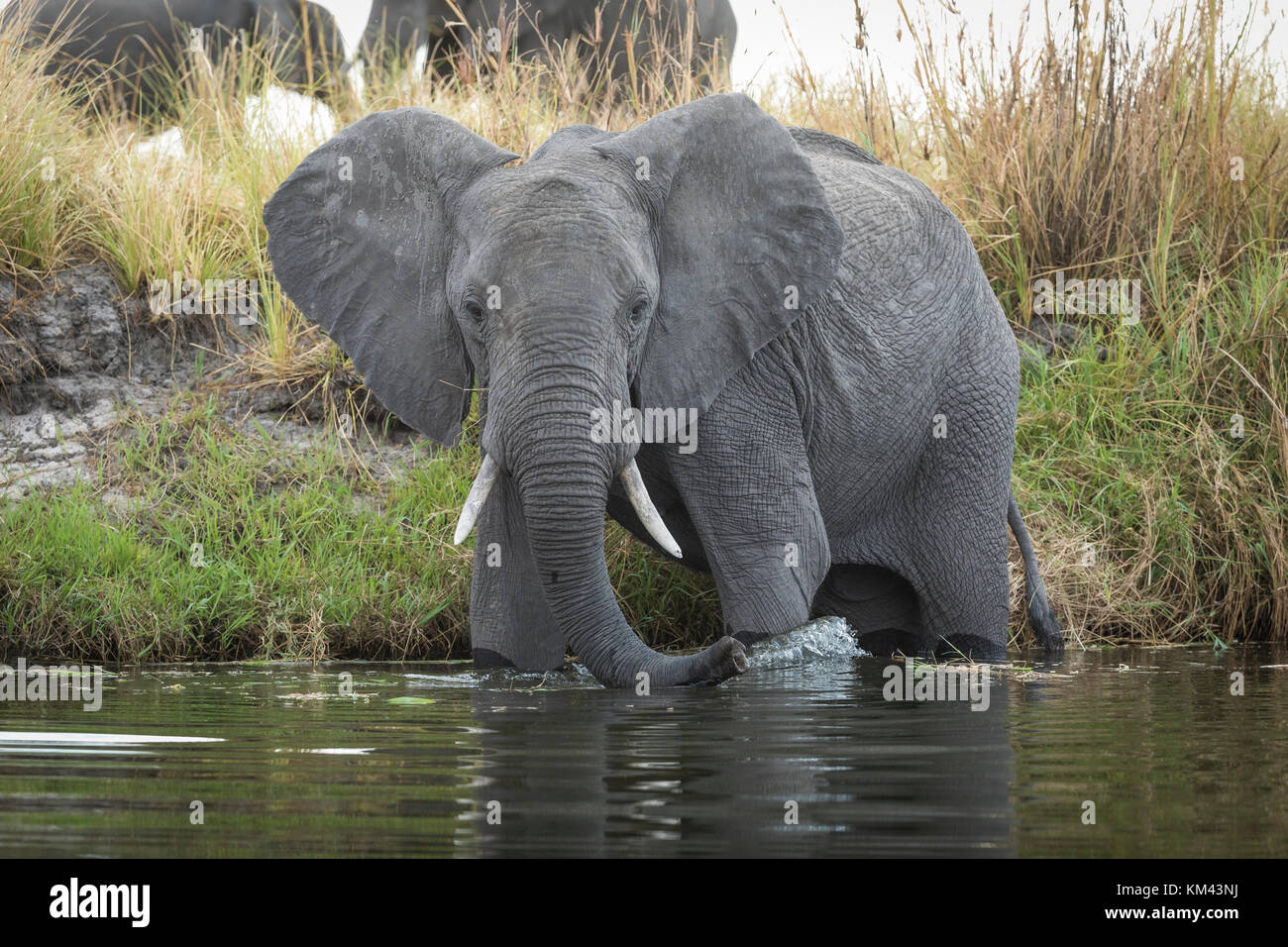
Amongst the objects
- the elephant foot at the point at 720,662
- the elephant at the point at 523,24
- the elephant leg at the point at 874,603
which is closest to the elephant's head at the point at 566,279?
the elephant foot at the point at 720,662

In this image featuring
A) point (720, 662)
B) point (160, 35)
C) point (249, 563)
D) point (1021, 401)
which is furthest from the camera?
point (160, 35)

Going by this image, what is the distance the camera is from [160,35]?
44.4ft

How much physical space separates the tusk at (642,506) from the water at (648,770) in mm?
472

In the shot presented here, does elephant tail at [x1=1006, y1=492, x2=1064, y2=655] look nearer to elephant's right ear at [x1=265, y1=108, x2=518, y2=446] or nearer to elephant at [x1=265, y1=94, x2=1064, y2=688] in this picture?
elephant at [x1=265, y1=94, x2=1064, y2=688]

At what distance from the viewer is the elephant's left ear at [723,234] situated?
546 centimetres

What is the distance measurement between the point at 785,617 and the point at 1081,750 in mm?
1754

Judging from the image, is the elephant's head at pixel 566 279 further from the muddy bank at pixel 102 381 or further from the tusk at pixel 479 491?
the muddy bank at pixel 102 381

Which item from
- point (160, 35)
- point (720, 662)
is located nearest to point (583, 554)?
point (720, 662)

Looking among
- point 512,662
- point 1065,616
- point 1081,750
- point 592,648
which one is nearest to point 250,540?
point 512,662

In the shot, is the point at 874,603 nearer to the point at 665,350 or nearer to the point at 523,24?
the point at 665,350

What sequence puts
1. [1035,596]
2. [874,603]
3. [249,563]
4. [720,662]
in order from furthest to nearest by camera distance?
1. [249,563]
2. [1035,596]
3. [874,603]
4. [720,662]

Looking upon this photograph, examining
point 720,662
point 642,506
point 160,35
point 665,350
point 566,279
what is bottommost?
point 720,662

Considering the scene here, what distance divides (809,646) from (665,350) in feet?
4.47
